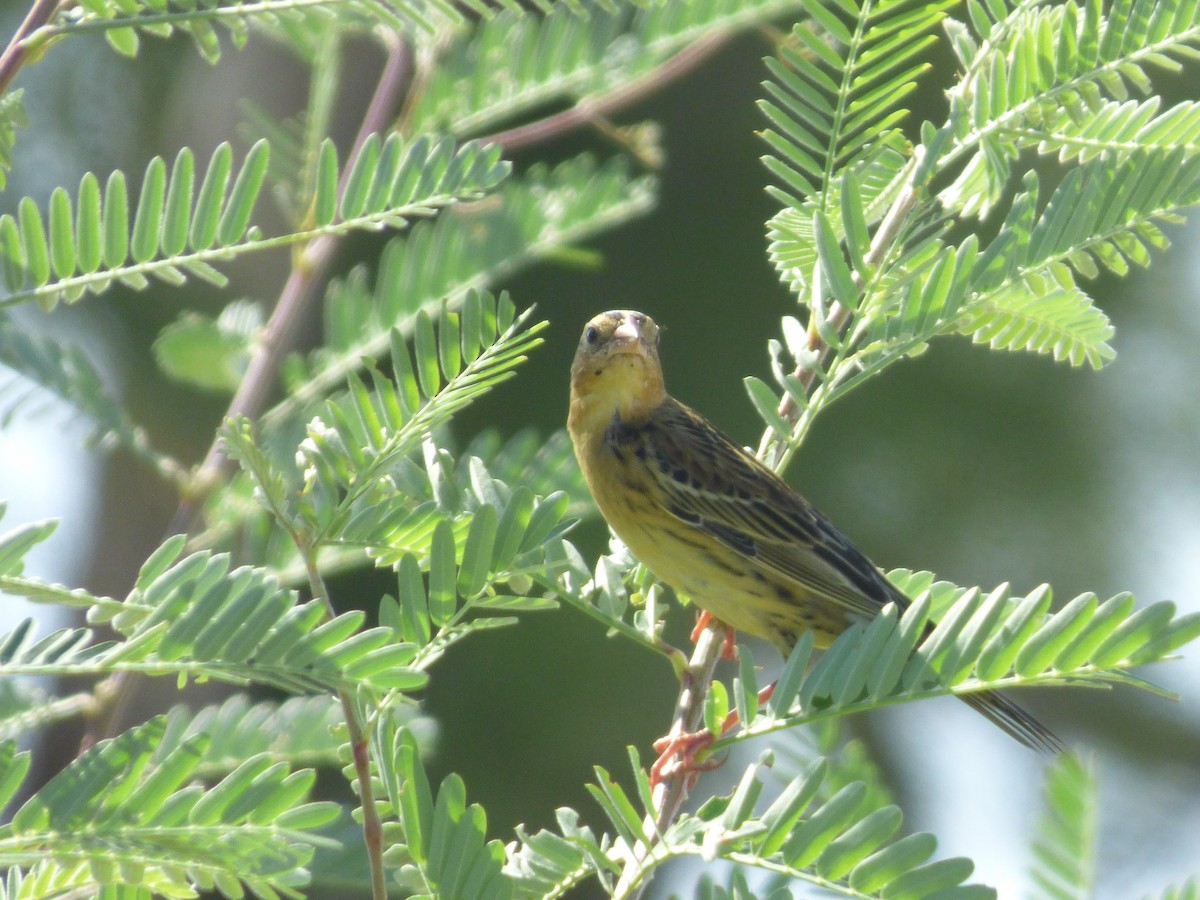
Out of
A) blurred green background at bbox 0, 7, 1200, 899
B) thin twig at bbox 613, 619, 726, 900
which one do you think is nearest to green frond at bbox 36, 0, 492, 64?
thin twig at bbox 613, 619, 726, 900

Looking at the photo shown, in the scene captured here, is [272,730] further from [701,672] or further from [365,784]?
[365,784]

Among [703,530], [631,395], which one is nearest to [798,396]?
[703,530]

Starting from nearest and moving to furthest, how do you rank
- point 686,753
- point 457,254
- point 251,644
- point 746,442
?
point 251,644 → point 686,753 → point 457,254 → point 746,442

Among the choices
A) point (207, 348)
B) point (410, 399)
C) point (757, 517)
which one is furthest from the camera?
point (757, 517)

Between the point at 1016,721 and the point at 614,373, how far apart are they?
61.2 inches

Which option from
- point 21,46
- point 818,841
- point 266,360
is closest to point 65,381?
point 266,360

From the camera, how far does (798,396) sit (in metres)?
2.03

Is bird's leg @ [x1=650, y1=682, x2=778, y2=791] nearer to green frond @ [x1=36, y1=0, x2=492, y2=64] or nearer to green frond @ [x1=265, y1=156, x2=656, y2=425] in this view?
green frond @ [x1=36, y1=0, x2=492, y2=64]

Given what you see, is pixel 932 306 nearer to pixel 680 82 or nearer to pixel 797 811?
pixel 797 811

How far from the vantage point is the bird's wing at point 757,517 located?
129 inches

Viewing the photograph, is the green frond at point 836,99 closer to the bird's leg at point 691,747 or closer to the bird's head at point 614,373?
the bird's leg at point 691,747

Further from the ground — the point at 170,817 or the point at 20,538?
the point at 20,538

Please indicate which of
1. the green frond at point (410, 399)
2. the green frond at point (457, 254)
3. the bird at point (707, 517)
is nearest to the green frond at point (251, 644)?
the green frond at point (410, 399)

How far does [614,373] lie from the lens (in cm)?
391
